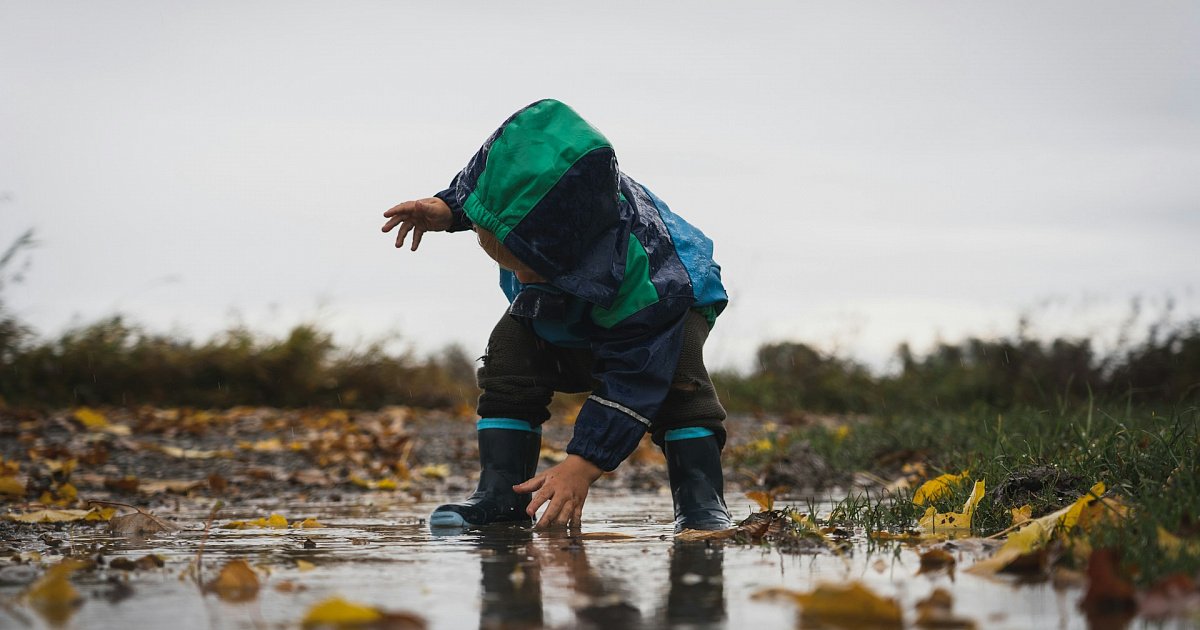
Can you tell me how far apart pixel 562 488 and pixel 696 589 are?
101cm

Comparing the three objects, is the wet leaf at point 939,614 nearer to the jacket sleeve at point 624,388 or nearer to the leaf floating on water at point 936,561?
the leaf floating on water at point 936,561

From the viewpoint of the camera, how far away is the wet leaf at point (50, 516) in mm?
3051

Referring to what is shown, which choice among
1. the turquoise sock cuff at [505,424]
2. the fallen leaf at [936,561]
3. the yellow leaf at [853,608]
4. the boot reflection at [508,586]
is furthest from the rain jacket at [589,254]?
the yellow leaf at [853,608]

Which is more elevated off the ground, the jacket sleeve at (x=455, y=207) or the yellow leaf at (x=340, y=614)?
the jacket sleeve at (x=455, y=207)

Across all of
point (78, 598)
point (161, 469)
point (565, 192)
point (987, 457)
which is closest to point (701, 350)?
point (565, 192)

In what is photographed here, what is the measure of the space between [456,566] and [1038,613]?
1.09m

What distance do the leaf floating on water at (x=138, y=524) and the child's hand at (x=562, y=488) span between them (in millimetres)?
1007

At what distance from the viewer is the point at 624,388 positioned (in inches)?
111

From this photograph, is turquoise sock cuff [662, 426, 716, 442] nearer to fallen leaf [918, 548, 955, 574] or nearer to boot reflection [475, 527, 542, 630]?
boot reflection [475, 527, 542, 630]

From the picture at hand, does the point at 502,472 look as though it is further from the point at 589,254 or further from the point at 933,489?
the point at 933,489

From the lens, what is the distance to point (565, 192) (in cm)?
267

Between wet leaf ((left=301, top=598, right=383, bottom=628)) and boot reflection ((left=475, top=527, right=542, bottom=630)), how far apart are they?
0.53 ft

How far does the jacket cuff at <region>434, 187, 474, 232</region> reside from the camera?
2.85 metres

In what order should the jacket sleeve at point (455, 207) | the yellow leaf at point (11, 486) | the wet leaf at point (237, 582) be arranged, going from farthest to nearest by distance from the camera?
1. the yellow leaf at point (11, 486)
2. the jacket sleeve at point (455, 207)
3. the wet leaf at point (237, 582)
